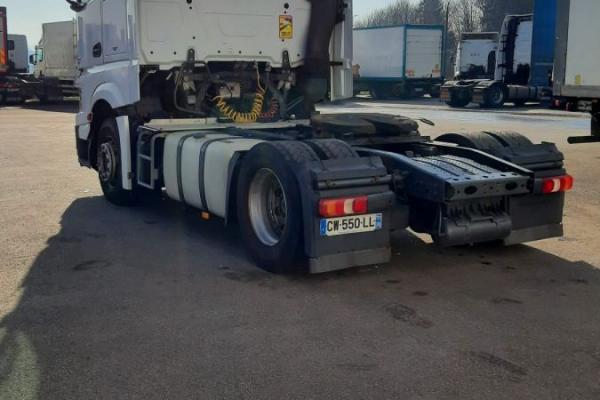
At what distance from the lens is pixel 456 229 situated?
584cm

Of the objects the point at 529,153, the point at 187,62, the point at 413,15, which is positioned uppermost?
the point at 413,15

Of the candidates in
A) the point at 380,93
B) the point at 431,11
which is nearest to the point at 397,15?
the point at 431,11

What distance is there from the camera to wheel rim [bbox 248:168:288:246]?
6.25m

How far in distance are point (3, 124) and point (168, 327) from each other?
19875mm

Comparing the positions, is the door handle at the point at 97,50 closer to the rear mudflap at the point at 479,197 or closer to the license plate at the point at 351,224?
the rear mudflap at the point at 479,197

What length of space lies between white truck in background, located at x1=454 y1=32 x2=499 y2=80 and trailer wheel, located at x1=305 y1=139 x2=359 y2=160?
3295cm

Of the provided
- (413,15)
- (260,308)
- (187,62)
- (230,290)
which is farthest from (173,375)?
(413,15)

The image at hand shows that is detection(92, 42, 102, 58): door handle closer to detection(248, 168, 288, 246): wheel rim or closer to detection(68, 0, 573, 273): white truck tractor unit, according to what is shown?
detection(68, 0, 573, 273): white truck tractor unit

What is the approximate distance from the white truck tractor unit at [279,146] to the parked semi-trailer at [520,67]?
17.5m

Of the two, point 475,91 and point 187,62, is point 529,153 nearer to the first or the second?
point 187,62

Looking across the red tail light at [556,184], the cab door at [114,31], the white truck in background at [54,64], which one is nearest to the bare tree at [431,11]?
the white truck in background at [54,64]

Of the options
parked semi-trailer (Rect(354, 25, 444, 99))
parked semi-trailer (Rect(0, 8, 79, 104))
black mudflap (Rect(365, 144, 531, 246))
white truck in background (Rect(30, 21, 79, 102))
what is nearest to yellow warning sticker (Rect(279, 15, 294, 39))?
black mudflap (Rect(365, 144, 531, 246))

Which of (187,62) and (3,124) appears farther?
(3,124)

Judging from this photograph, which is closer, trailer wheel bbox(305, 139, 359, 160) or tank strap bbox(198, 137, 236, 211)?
trailer wheel bbox(305, 139, 359, 160)
